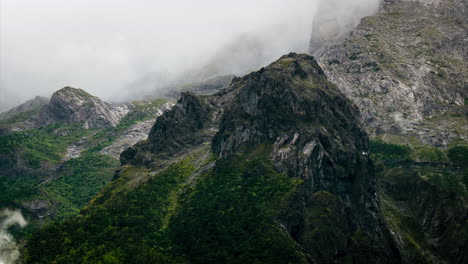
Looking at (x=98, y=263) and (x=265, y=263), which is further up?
(x=98, y=263)

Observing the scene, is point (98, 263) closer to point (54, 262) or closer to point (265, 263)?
point (54, 262)

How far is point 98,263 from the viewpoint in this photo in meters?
200

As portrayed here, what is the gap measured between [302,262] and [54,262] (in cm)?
11747

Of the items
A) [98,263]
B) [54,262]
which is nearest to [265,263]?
[98,263]

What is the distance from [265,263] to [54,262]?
9989 cm

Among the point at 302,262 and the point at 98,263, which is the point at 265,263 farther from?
the point at 98,263

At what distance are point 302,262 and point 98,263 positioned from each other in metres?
96.6

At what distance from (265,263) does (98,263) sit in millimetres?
79048

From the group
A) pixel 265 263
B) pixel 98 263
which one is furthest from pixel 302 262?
pixel 98 263

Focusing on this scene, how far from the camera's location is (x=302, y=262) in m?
200

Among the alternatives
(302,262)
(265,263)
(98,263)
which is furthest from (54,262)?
(302,262)

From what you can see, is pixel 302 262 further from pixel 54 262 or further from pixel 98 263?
pixel 54 262

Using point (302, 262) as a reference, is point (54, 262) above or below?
above

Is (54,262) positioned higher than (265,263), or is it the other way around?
(54,262)
